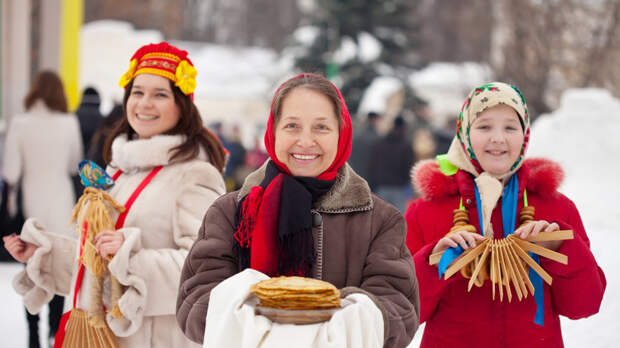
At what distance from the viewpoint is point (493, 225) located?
3.03 meters

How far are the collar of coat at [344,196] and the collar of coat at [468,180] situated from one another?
711 millimetres

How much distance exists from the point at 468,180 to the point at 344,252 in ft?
2.87

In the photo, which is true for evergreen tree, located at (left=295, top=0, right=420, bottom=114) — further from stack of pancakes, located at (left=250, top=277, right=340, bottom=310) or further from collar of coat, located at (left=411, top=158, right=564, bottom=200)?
stack of pancakes, located at (left=250, top=277, right=340, bottom=310)

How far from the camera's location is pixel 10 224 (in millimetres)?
6406

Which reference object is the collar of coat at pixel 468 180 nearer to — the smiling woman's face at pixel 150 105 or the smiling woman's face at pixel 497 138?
the smiling woman's face at pixel 497 138

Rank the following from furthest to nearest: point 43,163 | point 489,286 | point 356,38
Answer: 1. point 356,38
2. point 43,163
3. point 489,286

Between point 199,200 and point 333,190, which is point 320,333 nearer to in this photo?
point 333,190

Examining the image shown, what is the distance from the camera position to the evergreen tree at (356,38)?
21.0m

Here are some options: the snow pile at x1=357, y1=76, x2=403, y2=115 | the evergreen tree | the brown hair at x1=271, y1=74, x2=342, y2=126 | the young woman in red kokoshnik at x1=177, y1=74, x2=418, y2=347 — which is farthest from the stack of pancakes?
the evergreen tree

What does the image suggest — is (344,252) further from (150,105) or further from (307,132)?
(150,105)

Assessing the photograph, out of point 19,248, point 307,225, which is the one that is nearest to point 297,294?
point 307,225

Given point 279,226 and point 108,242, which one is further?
point 108,242

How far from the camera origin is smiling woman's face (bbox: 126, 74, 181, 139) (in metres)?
3.42

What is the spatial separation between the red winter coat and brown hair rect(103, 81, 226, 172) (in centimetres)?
100
